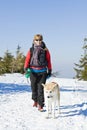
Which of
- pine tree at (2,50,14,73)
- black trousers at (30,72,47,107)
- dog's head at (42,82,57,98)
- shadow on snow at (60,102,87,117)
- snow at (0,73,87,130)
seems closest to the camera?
snow at (0,73,87,130)

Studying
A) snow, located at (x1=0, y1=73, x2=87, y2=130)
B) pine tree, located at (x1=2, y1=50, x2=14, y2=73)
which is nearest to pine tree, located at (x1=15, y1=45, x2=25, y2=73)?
pine tree, located at (x1=2, y1=50, x2=14, y2=73)

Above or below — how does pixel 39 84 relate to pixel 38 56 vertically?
below

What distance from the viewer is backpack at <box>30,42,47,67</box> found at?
1279cm

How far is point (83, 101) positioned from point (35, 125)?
515 cm

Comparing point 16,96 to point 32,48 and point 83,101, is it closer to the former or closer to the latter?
point 83,101

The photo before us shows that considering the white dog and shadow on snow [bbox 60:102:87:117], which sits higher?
the white dog

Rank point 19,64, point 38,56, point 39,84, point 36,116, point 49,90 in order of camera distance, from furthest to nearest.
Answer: point 19,64, point 39,84, point 38,56, point 36,116, point 49,90

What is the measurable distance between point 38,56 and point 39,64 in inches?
10.7

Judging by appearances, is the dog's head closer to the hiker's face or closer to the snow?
the snow

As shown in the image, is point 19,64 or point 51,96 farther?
point 19,64

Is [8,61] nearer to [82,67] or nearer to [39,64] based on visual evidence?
[82,67]

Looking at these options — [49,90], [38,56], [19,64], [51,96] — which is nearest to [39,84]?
[38,56]

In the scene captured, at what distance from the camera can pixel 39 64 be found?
1291cm

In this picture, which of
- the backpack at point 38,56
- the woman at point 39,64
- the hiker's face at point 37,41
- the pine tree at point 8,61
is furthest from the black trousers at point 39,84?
the pine tree at point 8,61
